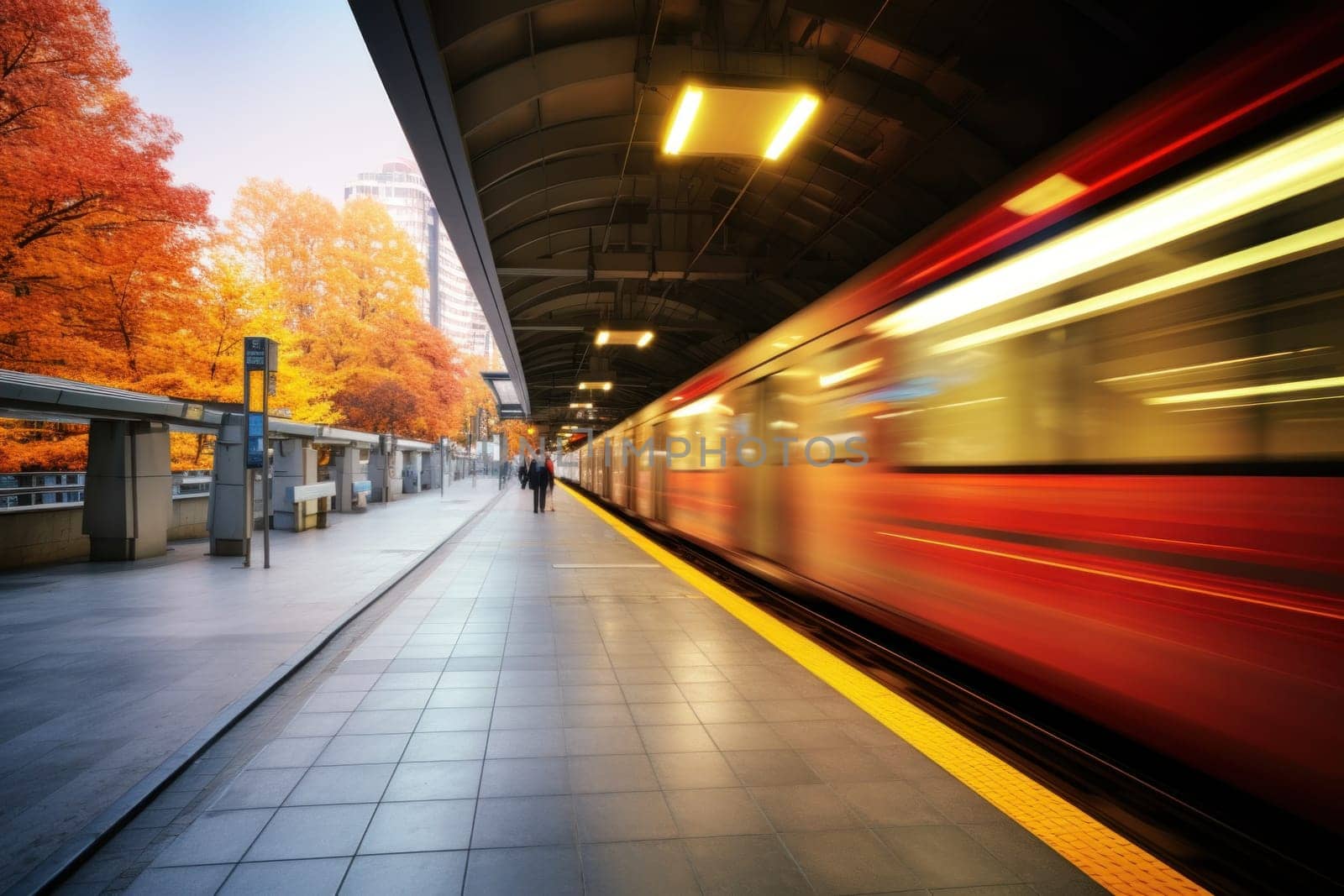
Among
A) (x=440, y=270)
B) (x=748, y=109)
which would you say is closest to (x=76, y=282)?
(x=748, y=109)

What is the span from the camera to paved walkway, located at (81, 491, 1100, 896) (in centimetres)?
246

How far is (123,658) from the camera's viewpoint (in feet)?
16.5

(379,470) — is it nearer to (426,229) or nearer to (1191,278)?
(1191,278)

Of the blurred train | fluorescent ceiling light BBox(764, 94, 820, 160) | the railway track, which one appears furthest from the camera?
fluorescent ceiling light BBox(764, 94, 820, 160)

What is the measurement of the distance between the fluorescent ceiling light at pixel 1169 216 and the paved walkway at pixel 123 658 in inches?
196

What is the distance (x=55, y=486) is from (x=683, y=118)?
1095 cm

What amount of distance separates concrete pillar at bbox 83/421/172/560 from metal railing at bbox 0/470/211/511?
0.81 meters

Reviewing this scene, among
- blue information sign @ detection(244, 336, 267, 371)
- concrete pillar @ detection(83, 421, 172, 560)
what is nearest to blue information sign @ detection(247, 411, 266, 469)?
blue information sign @ detection(244, 336, 267, 371)

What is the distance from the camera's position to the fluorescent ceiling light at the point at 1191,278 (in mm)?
2391

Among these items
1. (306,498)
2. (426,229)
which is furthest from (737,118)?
(426,229)

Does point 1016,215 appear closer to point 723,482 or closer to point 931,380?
point 931,380

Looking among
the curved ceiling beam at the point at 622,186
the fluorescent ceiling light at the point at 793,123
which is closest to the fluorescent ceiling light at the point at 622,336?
the curved ceiling beam at the point at 622,186

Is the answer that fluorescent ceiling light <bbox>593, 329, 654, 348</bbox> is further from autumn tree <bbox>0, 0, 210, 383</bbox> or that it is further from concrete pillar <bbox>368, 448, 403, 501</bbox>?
concrete pillar <bbox>368, 448, 403, 501</bbox>

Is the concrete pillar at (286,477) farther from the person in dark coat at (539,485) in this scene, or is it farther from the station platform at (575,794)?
the station platform at (575,794)
